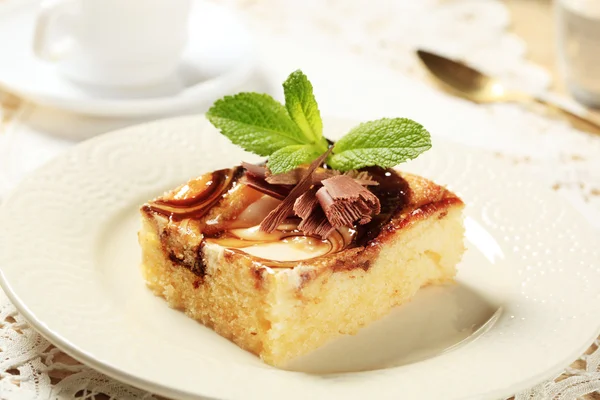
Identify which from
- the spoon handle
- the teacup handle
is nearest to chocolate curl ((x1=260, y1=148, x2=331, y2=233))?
A: the teacup handle

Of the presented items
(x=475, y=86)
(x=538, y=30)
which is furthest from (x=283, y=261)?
(x=538, y=30)

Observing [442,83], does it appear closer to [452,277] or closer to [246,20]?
[246,20]

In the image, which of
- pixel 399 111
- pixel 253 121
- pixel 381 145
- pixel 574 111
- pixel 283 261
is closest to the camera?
pixel 283 261

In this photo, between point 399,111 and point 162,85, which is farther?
point 399,111

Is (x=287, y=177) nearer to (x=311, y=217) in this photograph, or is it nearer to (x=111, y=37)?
(x=311, y=217)

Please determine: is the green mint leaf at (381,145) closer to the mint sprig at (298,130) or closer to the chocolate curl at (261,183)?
the mint sprig at (298,130)

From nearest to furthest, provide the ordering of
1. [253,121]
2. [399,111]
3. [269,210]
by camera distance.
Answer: [269,210], [253,121], [399,111]

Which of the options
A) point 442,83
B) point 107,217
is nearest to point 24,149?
point 107,217
